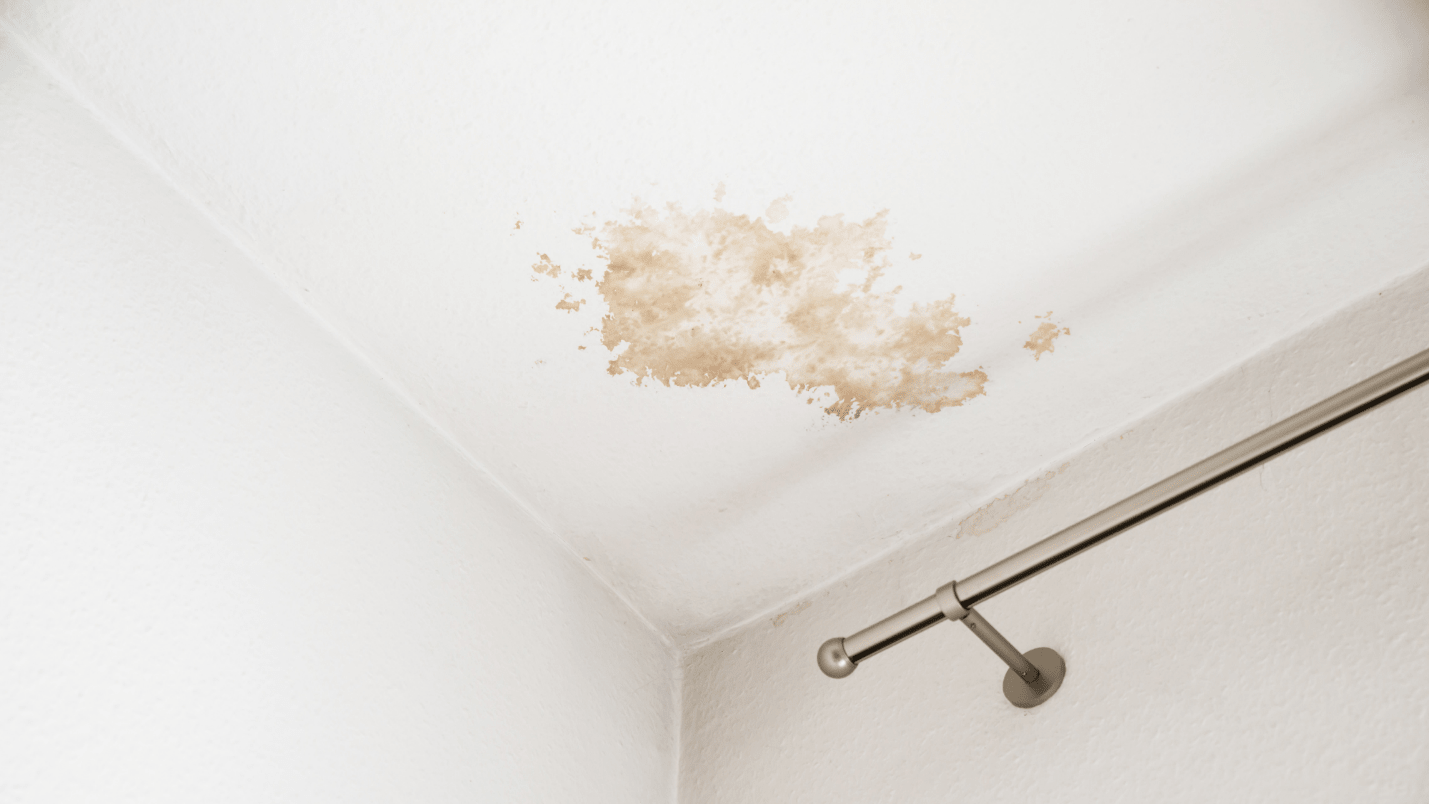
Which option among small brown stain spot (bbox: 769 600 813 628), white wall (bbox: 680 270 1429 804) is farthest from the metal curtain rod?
small brown stain spot (bbox: 769 600 813 628)

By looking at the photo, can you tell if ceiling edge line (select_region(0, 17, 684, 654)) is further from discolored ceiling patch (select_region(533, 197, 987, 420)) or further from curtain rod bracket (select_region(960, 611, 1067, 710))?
curtain rod bracket (select_region(960, 611, 1067, 710))

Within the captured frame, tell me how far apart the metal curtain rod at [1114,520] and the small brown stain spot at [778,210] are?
49cm

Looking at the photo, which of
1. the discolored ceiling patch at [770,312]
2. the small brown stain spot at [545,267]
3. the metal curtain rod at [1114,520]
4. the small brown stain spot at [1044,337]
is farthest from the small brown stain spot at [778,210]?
the metal curtain rod at [1114,520]

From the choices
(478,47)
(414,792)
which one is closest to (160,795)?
(414,792)

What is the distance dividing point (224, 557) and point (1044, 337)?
103 cm

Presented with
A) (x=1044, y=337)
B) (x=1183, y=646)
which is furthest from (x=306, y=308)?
(x=1183, y=646)

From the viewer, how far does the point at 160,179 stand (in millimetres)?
1139

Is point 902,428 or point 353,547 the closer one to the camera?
point 353,547

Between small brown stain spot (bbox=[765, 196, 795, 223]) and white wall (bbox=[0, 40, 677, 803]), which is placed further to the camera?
small brown stain spot (bbox=[765, 196, 795, 223])

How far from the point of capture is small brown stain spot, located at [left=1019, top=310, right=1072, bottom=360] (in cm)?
125

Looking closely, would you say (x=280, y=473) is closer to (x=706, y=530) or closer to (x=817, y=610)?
(x=706, y=530)

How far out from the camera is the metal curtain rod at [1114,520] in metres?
0.90

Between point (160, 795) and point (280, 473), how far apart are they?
0.37m

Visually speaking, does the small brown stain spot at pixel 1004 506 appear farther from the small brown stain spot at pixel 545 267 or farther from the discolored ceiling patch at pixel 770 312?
the small brown stain spot at pixel 545 267
